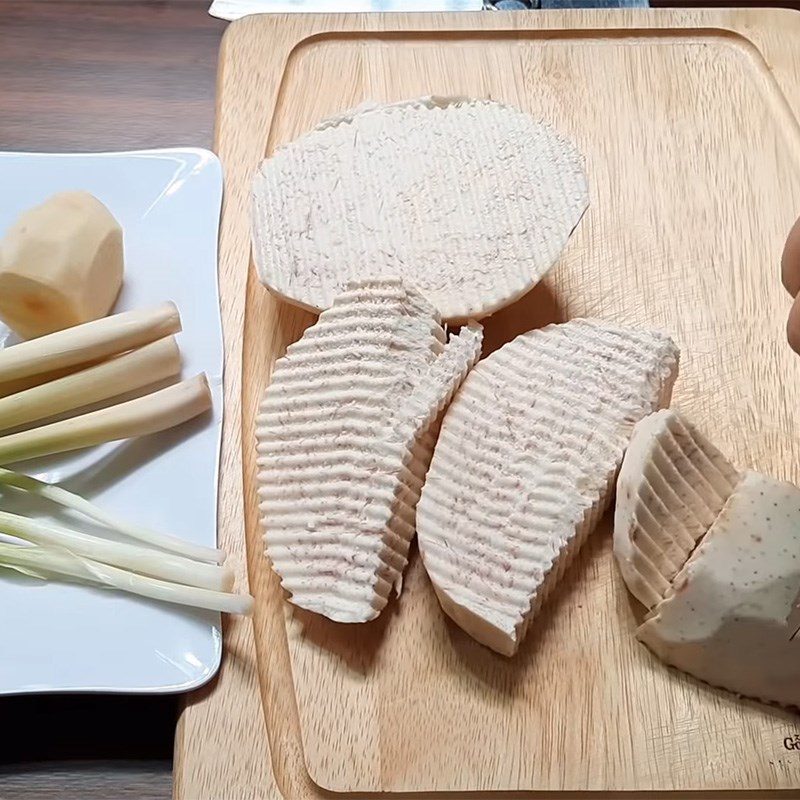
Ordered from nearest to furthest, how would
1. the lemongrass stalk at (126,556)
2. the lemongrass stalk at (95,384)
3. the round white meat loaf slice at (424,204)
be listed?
the lemongrass stalk at (126,556) → the lemongrass stalk at (95,384) → the round white meat loaf slice at (424,204)

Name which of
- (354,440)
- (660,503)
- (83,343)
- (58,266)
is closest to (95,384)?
(83,343)

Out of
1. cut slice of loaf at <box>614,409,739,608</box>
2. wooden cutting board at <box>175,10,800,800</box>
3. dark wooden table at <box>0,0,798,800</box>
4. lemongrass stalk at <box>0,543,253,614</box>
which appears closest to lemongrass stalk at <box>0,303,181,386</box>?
wooden cutting board at <box>175,10,800,800</box>

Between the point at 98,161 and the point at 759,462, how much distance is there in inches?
55.5

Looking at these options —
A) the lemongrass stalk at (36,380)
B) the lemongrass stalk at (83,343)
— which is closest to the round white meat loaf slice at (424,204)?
the lemongrass stalk at (83,343)

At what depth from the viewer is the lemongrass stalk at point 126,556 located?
1.53 meters

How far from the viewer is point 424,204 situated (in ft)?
6.06

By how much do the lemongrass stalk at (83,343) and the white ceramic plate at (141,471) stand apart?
0.10 meters

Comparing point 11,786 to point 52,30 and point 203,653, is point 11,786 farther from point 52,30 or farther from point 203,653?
point 52,30

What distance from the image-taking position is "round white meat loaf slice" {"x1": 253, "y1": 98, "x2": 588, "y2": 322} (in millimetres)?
1764

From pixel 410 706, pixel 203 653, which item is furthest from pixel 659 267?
pixel 203 653

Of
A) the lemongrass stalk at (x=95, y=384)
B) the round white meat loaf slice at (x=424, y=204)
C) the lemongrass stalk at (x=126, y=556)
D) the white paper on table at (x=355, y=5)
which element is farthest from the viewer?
the white paper on table at (x=355, y=5)

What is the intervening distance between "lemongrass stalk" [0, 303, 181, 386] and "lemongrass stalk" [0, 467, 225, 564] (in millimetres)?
190

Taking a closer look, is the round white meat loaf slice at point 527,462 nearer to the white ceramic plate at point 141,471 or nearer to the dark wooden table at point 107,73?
the white ceramic plate at point 141,471

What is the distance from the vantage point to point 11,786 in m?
1.46
